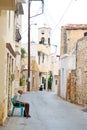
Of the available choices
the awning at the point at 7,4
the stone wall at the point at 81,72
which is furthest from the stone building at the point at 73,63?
the awning at the point at 7,4

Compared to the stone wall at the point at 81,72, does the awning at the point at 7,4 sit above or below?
above

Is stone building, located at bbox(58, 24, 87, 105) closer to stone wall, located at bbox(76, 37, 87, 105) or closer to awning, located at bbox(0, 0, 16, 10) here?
stone wall, located at bbox(76, 37, 87, 105)

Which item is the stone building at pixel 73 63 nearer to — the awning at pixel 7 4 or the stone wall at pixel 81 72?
the stone wall at pixel 81 72

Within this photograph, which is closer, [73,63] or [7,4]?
[7,4]

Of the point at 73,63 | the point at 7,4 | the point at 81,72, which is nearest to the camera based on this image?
the point at 7,4

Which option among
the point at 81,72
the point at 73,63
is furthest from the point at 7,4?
the point at 73,63

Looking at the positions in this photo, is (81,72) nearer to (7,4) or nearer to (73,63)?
(73,63)

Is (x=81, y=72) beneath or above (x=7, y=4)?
beneath

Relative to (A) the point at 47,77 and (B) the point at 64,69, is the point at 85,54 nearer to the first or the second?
(B) the point at 64,69

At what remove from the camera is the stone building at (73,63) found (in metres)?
28.6

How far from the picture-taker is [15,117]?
19.3 meters

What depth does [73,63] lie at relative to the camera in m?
32.4

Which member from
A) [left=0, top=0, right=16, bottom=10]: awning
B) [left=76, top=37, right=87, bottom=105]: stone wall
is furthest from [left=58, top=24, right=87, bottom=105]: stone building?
[left=0, top=0, right=16, bottom=10]: awning

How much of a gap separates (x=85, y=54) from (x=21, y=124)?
11.9m
